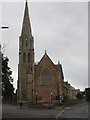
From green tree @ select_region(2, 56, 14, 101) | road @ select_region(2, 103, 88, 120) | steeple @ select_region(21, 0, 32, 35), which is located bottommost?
road @ select_region(2, 103, 88, 120)

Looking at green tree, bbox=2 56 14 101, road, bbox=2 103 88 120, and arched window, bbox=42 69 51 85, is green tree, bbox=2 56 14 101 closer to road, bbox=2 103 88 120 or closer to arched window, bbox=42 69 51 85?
road, bbox=2 103 88 120

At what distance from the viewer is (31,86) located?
280ft

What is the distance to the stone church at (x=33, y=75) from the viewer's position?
279 ft

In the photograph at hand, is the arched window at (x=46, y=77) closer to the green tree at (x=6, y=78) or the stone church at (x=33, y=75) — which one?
the stone church at (x=33, y=75)

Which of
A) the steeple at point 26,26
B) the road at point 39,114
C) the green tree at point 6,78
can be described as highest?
the steeple at point 26,26

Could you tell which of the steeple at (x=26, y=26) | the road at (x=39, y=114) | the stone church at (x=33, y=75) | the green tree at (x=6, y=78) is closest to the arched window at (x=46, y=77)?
the stone church at (x=33, y=75)

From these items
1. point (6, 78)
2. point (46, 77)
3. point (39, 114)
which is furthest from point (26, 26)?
point (39, 114)

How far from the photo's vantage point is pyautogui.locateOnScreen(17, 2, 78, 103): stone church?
85000 mm

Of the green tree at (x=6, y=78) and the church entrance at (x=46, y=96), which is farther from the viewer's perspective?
the church entrance at (x=46, y=96)

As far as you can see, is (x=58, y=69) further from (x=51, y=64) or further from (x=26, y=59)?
(x=26, y=59)

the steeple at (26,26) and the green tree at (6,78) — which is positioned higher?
the steeple at (26,26)

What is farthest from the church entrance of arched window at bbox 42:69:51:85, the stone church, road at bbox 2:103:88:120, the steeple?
road at bbox 2:103:88:120

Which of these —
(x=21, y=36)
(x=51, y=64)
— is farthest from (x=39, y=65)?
(x=21, y=36)

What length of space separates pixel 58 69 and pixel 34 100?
11334mm
